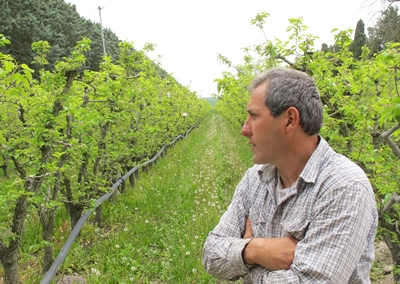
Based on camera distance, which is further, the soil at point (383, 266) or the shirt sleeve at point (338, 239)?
the soil at point (383, 266)

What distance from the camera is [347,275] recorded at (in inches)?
50.7

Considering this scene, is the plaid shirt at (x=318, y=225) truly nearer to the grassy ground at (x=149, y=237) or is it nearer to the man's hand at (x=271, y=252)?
the man's hand at (x=271, y=252)

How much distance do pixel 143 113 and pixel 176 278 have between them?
408 centimetres

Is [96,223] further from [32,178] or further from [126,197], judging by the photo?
[32,178]

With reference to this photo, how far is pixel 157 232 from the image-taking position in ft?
16.8

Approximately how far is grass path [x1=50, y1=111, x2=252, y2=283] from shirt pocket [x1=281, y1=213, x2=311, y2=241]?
254cm

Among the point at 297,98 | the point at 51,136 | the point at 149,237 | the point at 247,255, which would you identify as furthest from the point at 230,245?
the point at 149,237

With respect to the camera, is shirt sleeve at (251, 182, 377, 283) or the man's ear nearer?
shirt sleeve at (251, 182, 377, 283)

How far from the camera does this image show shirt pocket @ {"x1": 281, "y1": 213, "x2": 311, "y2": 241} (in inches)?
55.9

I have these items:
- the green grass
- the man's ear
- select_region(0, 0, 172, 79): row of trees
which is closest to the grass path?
the green grass

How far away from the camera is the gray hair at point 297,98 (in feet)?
4.81

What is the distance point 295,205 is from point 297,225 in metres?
0.09

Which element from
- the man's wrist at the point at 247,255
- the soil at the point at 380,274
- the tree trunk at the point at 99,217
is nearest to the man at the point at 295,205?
the man's wrist at the point at 247,255

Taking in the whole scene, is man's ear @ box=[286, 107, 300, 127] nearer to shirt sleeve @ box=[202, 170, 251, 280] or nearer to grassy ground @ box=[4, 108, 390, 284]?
shirt sleeve @ box=[202, 170, 251, 280]
